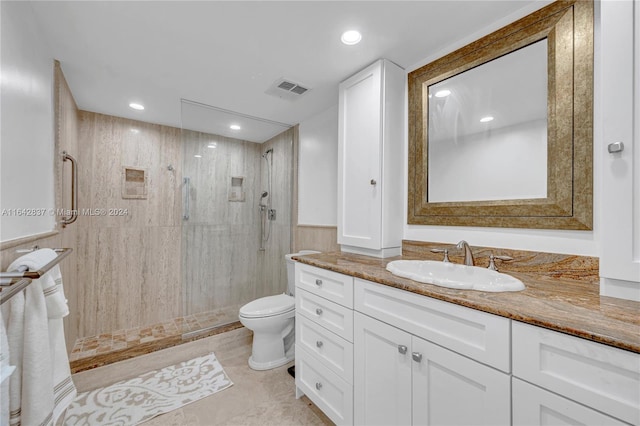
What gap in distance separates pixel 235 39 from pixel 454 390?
6.39 feet

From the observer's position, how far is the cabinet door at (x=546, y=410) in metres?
0.67

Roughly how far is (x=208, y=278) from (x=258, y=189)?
1020mm

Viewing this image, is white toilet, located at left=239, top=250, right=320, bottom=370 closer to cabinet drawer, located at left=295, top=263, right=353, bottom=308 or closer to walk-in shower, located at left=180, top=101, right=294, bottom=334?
cabinet drawer, located at left=295, top=263, right=353, bottom=308

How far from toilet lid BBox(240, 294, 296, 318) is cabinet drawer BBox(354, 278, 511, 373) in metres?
1.01

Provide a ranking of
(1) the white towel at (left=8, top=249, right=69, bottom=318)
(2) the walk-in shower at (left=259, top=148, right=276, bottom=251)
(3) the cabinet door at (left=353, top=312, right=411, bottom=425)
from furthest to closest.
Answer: (2) the walk-in shower at (left=259, top=148, right=276, bottom=251), (3) the cabinet door at (left=353, top=312, right=411, bottom=425), (1) the white towel at (left=8, top=249, right=69, bottom=318)

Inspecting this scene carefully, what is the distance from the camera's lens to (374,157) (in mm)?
1712

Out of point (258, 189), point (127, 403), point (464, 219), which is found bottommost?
point (127, 403)

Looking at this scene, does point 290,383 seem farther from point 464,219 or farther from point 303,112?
point 303,112

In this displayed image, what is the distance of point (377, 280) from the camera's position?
3.90 ft

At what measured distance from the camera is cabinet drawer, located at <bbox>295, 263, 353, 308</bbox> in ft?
4.50

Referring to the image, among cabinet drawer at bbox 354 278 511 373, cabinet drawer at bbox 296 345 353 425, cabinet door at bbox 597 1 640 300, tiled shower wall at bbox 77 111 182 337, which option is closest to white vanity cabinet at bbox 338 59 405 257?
cabinet drawer at bbox 354 278 511 373

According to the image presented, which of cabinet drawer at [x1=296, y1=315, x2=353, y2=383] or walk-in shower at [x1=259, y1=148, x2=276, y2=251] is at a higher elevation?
walk-in shower at [x1=259, y1=148, x2=276, y2=251]

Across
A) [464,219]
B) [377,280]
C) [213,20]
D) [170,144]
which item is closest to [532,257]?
[464,219]

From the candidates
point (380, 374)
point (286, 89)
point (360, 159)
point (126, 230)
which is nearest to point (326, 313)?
point (380, 374)
